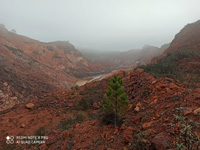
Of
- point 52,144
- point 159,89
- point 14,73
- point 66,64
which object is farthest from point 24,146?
point 66,64

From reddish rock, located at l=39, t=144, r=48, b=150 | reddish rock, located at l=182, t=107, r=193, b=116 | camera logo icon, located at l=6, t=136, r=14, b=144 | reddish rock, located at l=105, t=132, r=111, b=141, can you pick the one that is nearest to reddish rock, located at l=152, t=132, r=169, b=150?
reddish rock, located at l=182, t=107, r=193, b=116

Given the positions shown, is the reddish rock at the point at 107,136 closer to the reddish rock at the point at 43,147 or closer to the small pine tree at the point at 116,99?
the small pine tree at the point at 116,99

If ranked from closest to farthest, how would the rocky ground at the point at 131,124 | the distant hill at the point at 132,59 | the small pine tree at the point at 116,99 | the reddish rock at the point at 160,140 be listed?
1. the reddish rock at the point at 160,140
2. the rocky ground at the point at 131,124
3. the small pine tree at the point at 116,99
4. the distant hill at the point at 132,59

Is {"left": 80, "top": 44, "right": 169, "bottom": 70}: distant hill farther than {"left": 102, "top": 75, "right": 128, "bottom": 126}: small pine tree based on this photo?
Yes

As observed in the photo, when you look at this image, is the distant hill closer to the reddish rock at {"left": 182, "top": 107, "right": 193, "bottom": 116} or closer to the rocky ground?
the rocky ground

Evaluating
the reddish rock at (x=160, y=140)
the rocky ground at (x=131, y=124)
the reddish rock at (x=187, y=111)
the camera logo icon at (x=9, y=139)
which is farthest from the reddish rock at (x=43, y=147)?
the reddish rock at (x=187, y=111)

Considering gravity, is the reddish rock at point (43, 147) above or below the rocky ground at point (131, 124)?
below

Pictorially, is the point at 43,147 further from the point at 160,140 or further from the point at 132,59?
the point at 132,59

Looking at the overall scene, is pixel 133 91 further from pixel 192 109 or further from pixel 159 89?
pixel 192 109

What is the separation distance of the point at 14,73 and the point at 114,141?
21612 millimetres

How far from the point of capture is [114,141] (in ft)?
14.3

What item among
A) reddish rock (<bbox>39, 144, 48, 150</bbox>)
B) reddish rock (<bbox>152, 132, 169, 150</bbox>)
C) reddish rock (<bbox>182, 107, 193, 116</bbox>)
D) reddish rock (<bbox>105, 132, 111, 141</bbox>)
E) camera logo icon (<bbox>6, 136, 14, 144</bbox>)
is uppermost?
reddish rock (<bbox>182, 107, 193, 116</bbox>)

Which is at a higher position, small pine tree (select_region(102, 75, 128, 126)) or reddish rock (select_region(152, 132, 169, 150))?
small pine tree (select_region(102, 75, 128, 126))

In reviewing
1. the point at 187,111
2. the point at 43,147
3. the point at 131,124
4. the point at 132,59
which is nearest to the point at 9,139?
the point at 43,147
